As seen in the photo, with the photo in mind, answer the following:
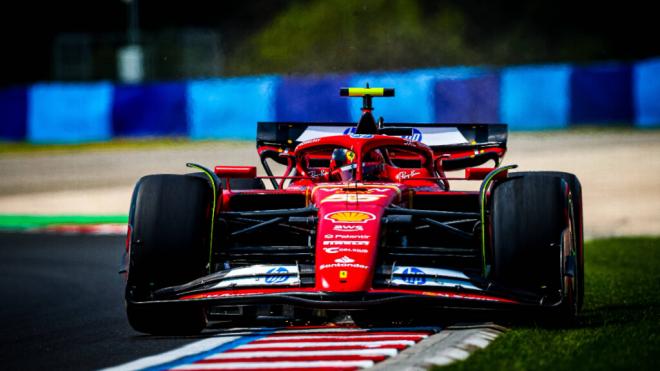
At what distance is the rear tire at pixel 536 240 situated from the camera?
7711 millimetres

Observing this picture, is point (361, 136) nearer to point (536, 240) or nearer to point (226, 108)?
point (536, 240)

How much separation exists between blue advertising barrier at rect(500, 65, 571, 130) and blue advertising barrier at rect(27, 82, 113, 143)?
36.6 ft

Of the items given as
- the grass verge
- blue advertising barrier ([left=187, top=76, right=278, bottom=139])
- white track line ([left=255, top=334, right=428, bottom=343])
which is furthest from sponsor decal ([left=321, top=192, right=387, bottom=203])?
blue advertising barrier ([left=187, top=76, right=278, bottom=139])

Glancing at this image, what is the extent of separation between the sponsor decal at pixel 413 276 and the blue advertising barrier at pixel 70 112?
97.6ft

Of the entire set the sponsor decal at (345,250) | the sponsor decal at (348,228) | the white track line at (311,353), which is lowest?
the white track line at (311,353)

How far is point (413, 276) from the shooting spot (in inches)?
301

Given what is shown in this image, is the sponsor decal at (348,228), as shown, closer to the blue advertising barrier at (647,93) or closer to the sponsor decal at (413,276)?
the sponsor decal at (413,276)

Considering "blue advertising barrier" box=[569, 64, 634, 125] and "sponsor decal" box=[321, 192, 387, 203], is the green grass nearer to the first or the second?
"sponsor decal" box=[321, 192, 387, 203]

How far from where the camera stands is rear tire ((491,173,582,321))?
7.71m

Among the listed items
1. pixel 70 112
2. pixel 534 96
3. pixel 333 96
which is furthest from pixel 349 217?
pixel 70 112

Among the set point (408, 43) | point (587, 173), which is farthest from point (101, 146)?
point (587, 173)

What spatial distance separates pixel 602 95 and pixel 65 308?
84.3 ft

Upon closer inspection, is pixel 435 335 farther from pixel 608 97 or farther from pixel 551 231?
pixel 608 97

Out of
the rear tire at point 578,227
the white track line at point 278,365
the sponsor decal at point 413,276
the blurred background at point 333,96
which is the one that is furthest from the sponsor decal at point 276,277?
the blurred background at point 333,96
